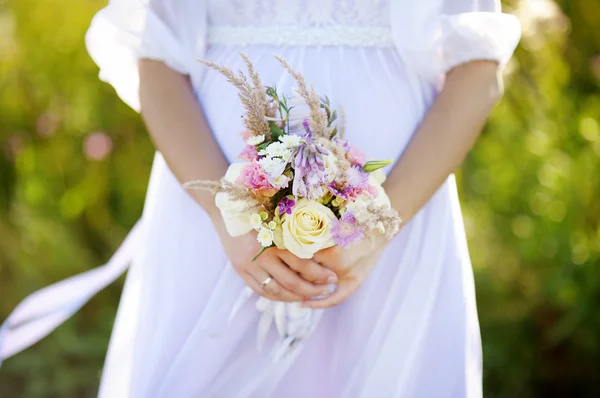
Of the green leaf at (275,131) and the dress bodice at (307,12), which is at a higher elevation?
the dress bodice at (307,12)

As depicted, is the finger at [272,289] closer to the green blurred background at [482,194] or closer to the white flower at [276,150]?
the white flower at [276,150]

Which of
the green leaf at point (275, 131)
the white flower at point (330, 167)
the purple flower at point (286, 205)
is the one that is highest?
the green leaf at point (275, 131)

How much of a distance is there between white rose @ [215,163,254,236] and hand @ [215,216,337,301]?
0.09m

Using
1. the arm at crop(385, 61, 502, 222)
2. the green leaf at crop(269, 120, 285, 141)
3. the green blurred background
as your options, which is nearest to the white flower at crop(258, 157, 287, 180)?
the green leaf at crop(269, 120, 285, 141)

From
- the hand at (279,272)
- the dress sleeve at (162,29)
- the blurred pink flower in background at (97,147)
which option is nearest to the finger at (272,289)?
the hand at (279,272)

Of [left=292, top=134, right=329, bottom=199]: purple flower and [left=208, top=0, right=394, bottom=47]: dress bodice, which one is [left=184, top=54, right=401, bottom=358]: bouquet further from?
[left=208, top=0, right=394, bottom=47]: dress bodice

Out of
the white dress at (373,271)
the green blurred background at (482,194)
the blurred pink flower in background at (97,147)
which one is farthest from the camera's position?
the blurred pink flower in background at (97,147)

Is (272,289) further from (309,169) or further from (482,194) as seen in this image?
(482,194)

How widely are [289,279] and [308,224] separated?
0.20 m

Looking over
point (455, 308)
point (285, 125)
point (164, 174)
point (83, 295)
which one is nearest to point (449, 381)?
point (455, 308)

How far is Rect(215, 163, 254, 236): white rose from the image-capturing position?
1.14 metres

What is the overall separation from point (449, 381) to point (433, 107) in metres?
0.59

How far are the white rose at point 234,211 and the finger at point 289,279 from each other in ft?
0.34

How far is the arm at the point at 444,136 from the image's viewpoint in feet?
4.36
